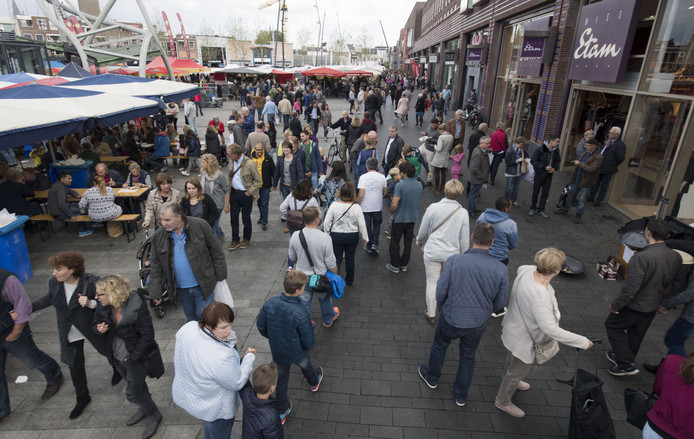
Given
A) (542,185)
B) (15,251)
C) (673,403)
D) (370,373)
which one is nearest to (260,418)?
(370,373)

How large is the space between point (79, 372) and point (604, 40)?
12.0m

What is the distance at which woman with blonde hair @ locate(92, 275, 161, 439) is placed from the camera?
312cm

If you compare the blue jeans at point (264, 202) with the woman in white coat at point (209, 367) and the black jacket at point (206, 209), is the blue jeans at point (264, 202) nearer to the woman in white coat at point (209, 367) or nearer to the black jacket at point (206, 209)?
the black jacket at point (206, 209)

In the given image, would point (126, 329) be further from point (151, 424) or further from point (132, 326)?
point (151, 424)

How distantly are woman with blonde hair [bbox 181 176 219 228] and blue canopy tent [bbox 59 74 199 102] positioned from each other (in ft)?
23.9

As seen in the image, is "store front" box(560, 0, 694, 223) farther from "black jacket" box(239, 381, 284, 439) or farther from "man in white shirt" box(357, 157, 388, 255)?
"black jacket" box(239, 381, 284, 439)

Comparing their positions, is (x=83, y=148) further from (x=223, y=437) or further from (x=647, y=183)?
(x=647, y=183)

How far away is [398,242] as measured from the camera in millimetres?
6258

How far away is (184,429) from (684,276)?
16.8 feet

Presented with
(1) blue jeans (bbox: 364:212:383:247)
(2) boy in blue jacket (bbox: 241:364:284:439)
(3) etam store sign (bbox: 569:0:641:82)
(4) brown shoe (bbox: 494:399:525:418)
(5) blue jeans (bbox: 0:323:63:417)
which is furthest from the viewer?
(3) etam store sign (bbox: 569:0:641:82)

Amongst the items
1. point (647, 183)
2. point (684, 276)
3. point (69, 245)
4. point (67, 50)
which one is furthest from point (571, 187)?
point (67, 50)

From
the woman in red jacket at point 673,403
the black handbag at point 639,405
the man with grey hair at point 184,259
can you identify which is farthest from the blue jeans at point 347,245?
the woman in red jacket at point 673,403

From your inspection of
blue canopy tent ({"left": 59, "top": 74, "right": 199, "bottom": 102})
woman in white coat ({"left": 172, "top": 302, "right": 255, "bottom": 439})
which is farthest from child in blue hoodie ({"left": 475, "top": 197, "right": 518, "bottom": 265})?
blue canopy tent ({"left": 59, "top": 74, "right": 199, "bottom": 102})

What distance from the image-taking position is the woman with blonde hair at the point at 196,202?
5.47 metres
